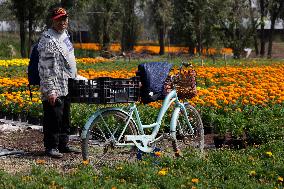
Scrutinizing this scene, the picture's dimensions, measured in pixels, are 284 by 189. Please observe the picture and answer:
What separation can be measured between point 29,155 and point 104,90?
5.49 feet

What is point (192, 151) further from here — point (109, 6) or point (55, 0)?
point (109, 6)

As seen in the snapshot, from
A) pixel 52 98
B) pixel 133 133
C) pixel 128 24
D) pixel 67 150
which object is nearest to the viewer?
pixel 133 133

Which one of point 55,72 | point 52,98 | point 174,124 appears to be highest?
point 55,72

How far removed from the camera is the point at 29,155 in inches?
275

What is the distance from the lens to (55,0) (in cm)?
3322

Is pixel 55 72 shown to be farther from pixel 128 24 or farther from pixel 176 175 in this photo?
pixel 128 24

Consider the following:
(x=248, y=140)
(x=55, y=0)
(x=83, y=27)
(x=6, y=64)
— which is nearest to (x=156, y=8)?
(x=55, y=0)

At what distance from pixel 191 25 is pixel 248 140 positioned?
24.6 m

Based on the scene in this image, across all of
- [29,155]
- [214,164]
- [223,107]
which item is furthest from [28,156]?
[223,107]

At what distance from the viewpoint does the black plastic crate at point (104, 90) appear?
5824mm

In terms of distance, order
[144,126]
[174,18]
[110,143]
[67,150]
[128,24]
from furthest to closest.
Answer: [128,24]
[174,18]
[67,150]
[144,126]
[110,143]

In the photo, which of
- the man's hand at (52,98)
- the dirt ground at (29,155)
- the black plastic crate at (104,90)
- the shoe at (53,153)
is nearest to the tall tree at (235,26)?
the dirt ground at (29,155)

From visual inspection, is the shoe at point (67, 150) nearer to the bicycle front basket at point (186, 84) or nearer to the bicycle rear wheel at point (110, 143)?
the bicycle rear wheel at point (110, 143)

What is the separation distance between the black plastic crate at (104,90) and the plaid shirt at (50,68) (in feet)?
1.70
